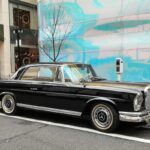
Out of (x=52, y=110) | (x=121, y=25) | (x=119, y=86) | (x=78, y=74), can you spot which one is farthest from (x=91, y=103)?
(x=121, y=25)

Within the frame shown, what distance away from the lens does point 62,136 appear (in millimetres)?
6609

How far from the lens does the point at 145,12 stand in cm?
1816

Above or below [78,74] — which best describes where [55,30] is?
above

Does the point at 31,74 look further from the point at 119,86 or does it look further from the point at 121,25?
the point at 121,25

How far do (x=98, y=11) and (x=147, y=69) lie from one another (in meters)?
5.09

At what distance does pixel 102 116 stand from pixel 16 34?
2135 centimetres

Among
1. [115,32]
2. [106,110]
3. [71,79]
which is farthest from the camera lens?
[115,32]

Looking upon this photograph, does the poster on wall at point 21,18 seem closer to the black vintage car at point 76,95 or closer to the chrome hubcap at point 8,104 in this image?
the chrome hubcap at point 8,104

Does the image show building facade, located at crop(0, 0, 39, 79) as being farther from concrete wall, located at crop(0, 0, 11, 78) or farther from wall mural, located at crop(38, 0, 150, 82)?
wall mural, located at crop(38, 0, 150, 82)

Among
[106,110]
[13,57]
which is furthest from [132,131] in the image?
[13,57]

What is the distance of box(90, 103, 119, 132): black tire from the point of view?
6832mm

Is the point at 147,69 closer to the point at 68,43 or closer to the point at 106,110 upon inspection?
the point at 68,43

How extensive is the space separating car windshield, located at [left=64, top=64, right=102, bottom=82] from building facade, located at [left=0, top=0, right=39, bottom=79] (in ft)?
57.0

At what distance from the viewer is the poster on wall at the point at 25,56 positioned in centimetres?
2808
